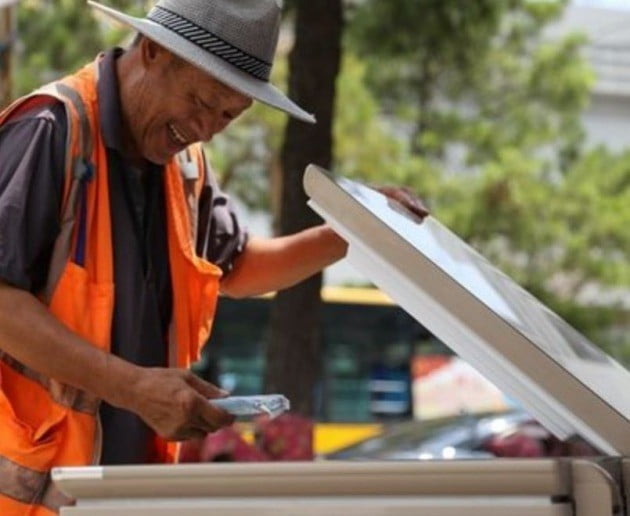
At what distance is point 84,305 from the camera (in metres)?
2.38

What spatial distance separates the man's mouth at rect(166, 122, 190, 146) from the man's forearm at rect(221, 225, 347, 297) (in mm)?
511

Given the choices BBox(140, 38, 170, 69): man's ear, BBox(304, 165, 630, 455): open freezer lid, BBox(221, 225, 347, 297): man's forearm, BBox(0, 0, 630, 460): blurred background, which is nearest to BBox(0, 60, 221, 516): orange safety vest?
BBox(140, 38, 170, 69): man's ear

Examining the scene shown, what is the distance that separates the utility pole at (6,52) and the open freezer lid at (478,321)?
6.91 metres

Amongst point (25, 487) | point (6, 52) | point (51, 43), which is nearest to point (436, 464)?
point (25, 487)

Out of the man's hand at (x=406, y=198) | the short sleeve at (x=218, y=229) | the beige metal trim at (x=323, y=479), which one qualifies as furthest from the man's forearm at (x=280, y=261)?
the beige metal trim at (x=323, y=479)

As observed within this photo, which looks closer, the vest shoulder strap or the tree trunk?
the vest shoulder strap

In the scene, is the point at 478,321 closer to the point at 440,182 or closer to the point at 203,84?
the point at 203,84

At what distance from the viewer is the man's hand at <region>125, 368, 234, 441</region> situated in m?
2.10

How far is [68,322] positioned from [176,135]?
373 millimetres

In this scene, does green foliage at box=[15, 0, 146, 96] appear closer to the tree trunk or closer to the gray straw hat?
the tree trunk

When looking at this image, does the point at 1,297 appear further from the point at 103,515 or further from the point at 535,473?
the point at 535,473

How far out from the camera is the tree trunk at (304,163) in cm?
709

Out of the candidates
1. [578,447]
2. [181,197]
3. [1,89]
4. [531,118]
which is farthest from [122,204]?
[531,118]

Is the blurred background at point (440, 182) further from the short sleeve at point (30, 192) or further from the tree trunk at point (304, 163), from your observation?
the short sleeve at point (30, 192)
